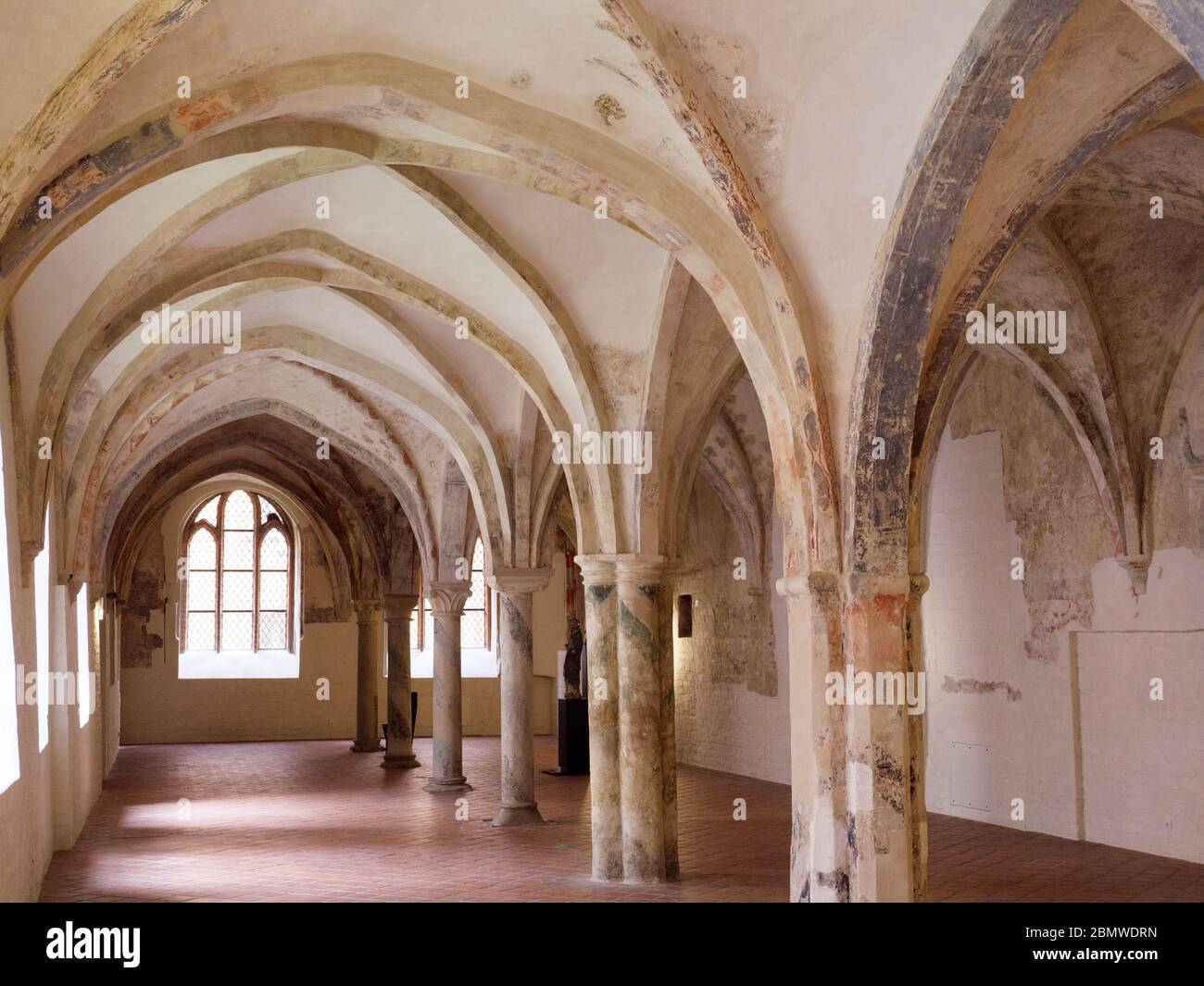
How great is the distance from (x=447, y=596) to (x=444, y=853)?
15.8ft

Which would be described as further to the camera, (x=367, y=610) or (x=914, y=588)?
(x=367, y=610)

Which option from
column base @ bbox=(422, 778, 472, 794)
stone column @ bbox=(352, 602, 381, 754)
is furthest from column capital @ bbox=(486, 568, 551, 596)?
stone column @ bbox=(352, 602, 381, 754)

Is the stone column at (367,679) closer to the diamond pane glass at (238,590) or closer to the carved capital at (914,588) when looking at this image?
the diamond pane glass at (238,590)

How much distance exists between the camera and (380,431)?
14.6 m

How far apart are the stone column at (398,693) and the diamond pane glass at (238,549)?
21.8ft

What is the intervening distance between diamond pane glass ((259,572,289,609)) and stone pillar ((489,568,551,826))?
40.8 ft

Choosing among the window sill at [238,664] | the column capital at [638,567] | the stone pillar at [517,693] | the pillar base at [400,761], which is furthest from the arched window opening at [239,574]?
the column capital at [638,567]

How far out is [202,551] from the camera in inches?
926

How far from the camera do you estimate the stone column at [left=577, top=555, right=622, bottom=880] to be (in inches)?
367

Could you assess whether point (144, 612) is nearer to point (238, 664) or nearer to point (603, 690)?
point (238, 664)

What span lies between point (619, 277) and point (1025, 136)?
12.1 ft

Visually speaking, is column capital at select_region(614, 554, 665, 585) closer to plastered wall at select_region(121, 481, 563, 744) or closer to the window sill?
plastered wall at select_region(121, 481, 563, 744)

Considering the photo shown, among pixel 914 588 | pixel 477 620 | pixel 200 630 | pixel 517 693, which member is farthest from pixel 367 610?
pixel 914 588
